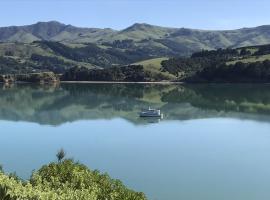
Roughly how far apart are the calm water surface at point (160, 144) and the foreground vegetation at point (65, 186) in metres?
21.7

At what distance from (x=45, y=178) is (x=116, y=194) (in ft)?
21.5

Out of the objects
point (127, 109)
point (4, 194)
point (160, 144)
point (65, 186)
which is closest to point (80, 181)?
point (65, 186)

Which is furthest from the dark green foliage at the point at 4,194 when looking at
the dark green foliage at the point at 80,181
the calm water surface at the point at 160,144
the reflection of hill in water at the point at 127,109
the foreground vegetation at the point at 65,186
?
the reflection of hill in water at the point at 127,109

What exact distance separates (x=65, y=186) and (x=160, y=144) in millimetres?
65816

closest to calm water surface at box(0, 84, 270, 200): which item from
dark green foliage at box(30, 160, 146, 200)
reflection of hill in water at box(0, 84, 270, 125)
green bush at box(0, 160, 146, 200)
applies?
reflection of hill in water at box(0, 84, 270, 125)

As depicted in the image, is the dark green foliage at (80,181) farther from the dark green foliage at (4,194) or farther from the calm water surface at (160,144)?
the calm water surface at (160,144)

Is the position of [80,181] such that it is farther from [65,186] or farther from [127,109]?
[127,109]

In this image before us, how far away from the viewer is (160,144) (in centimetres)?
10150

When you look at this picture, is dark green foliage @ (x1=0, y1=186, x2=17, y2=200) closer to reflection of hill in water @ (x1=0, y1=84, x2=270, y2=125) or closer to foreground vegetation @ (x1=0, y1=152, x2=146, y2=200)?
foreground vegetation @ (x1=0, y1=152, x2=146, y2=200)

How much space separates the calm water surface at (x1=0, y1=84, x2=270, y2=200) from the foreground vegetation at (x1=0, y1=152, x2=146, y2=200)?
21.7 meters

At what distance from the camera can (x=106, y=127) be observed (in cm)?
13000

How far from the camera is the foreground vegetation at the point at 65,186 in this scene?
1195 inches

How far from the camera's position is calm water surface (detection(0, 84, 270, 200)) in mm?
68562

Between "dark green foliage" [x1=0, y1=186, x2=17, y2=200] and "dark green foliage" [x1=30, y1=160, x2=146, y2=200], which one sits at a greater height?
"dark green foliage" [x1=0, y1=186, x2=17, y2=200]
